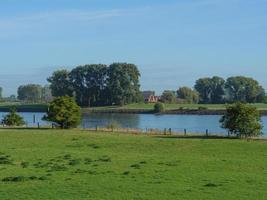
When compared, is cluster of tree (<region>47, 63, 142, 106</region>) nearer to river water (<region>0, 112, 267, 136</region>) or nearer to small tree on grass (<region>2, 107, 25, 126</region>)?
river water (<region>0, 112, 267, 136</region>)

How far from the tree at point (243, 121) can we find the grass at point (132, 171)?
11.5 metres

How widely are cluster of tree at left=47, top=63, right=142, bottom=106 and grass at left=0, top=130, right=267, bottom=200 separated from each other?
147 m

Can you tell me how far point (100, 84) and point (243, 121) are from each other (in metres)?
145

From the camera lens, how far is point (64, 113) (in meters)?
66.9

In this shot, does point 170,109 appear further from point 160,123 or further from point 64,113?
point 64,113

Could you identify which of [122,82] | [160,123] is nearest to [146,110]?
[122,82]

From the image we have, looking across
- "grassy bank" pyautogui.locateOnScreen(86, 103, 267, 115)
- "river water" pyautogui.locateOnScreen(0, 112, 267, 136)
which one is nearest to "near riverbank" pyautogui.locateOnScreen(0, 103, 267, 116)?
"grassy bank" pyautogui.locateOnScreen(86, 103, 267, 115)

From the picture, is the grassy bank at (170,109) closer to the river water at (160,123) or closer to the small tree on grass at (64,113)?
the river water at (160,123)

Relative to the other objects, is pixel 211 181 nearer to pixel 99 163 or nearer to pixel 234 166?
pixel 234 166

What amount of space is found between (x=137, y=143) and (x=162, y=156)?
9.90 metres

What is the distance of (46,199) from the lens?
59.2 feet

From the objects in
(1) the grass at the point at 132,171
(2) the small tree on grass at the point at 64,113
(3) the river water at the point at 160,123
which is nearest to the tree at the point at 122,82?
(3) the river water at the point at 160,123

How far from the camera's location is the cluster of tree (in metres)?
188

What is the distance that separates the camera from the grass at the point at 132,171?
1920cm
